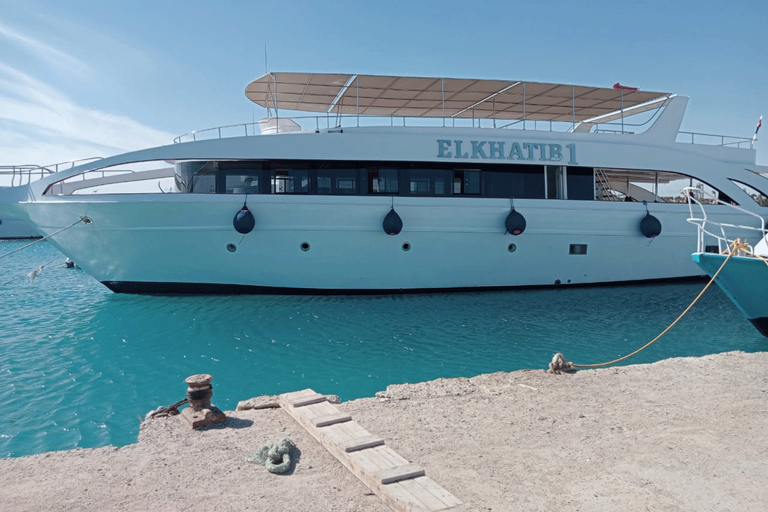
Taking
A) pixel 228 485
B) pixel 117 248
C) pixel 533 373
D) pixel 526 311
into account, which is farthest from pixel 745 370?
pixel 117 248

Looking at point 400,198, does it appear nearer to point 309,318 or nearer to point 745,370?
point 309,318

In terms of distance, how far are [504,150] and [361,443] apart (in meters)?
10.1

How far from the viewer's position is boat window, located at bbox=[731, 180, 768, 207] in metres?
15.1

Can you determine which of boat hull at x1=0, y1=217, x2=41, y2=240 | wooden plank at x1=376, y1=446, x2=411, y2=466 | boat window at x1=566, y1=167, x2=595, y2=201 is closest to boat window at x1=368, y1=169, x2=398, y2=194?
boat window at x1=566, y1=167, x2=595, y2=201

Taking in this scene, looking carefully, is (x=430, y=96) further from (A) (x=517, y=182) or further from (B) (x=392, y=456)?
(B) (x=392, y=456)

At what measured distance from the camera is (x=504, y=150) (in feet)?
42.1

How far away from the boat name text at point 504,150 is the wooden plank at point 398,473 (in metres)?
9.60

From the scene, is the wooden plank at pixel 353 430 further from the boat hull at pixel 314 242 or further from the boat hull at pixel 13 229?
the boat hull at pixel 13 229

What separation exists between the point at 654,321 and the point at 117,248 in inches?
433

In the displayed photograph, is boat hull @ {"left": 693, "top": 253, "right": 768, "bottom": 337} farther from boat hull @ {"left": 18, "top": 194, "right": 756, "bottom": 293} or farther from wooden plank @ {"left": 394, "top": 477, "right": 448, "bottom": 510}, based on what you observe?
wooden plank @ {"left": 394, "top": 477, "right": 448, "bottom": 510}

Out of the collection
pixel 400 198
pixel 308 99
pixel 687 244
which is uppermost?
pixel 308 99

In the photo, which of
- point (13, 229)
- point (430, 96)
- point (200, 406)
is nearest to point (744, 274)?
point (200, 406)

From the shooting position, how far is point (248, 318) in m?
10.6

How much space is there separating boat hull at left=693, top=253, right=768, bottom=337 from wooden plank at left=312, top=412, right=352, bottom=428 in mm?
6905
